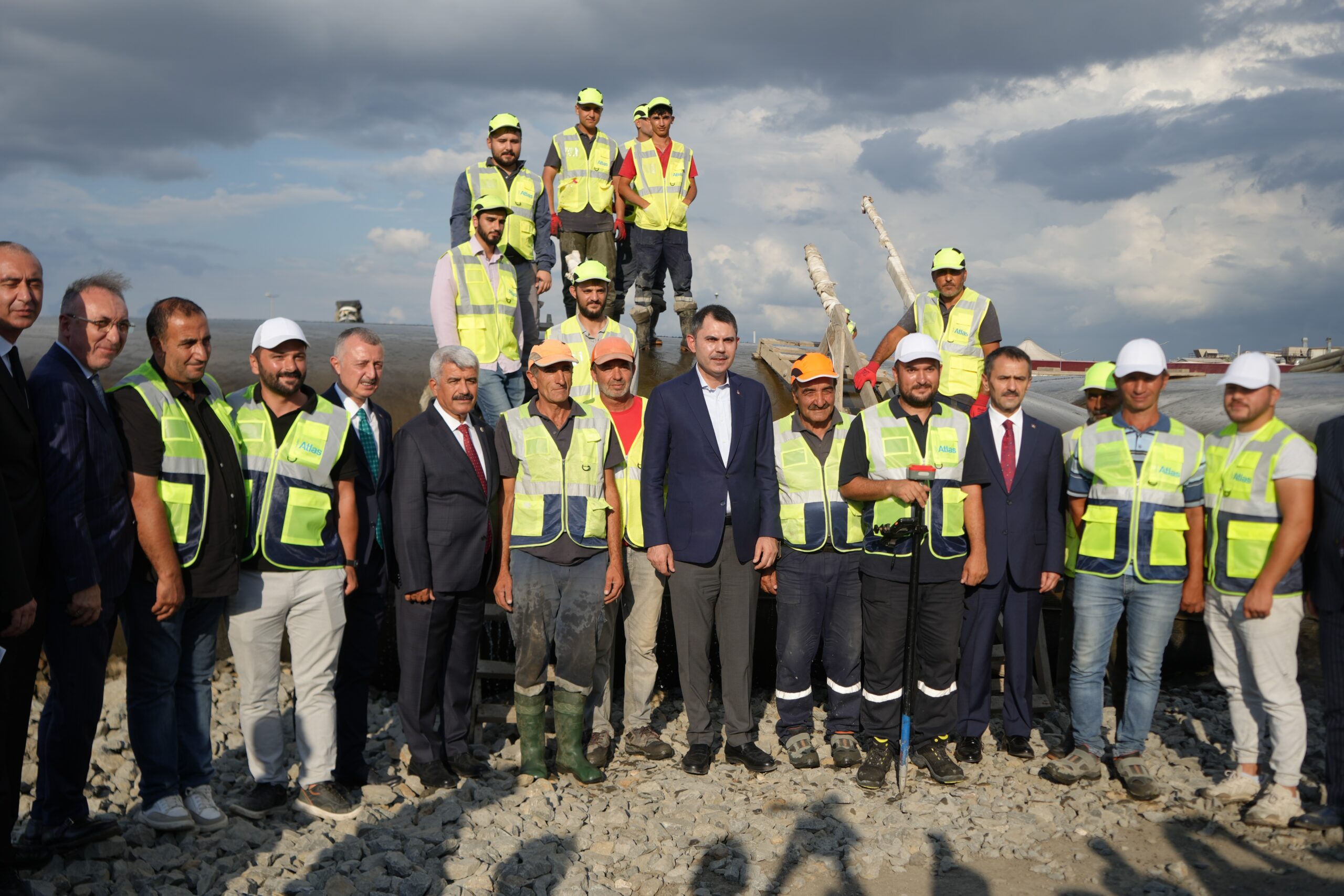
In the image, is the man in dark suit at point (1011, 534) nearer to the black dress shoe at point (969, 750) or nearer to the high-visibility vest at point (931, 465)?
the black dress shoe at point (969, 750)

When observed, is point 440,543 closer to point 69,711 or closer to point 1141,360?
point 69,711

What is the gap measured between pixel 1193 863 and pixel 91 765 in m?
6.08

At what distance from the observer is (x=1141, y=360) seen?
17.3ft

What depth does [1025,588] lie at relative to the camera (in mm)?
5688

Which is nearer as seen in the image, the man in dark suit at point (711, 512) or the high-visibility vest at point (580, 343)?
the man in dark suit at point (711, 512)

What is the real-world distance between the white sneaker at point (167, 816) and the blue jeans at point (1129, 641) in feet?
15.4

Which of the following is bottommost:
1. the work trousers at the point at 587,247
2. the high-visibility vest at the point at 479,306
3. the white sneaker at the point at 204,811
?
the white sneaker at the point at 204,811

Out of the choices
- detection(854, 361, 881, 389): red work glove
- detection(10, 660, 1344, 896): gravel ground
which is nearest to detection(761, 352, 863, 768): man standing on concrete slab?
detection(10, 660, 1344, 896): gravel ground

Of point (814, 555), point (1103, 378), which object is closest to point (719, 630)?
point (814, 555)

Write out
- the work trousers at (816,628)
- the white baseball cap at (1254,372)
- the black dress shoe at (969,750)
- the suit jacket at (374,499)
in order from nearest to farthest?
the white baseball cap at (1254,372), the suit jacket at (374,499), the work trousers at (816,628), the black dress shoe at (969,750)

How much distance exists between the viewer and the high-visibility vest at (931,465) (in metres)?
5.46

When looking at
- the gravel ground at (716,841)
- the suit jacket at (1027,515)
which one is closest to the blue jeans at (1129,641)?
the suit jacket at (1027,515)

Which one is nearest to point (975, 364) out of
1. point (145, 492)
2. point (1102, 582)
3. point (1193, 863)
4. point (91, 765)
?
point (1102, 582)

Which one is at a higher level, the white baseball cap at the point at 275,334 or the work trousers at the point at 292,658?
the white baseball cap at the point at 275,334
